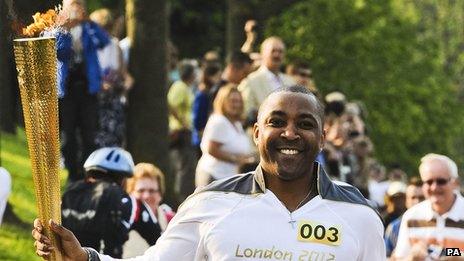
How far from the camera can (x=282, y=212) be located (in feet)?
24.0

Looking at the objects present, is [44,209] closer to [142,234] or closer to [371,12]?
[142,234]

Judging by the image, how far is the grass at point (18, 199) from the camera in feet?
46.6

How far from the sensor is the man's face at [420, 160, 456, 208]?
13.1 meters

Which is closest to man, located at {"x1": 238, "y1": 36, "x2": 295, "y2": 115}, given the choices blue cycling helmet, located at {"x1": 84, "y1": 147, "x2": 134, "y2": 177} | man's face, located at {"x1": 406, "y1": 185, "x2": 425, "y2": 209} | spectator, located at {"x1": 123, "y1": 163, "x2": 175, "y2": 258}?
man's face, located at {"x1": 406, "y1": 185, "x2": 425, "y2": 209}

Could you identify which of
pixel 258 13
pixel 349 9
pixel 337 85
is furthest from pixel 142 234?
pixel 349 9

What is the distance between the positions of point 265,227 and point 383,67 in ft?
129

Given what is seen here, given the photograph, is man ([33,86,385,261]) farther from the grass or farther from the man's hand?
the grass

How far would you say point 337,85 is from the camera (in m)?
42.1

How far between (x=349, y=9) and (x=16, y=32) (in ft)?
127

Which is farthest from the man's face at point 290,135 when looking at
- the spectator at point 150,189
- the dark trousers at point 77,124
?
the dark trousers at point 77,124

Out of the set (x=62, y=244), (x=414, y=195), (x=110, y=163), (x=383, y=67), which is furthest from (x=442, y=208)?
(x=383, y=67)

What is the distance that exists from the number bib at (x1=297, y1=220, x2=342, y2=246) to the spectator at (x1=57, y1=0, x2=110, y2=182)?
8.65m

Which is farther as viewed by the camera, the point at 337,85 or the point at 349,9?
the point at 349,9

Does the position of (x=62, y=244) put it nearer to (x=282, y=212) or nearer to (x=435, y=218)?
(x=282, y=212)
